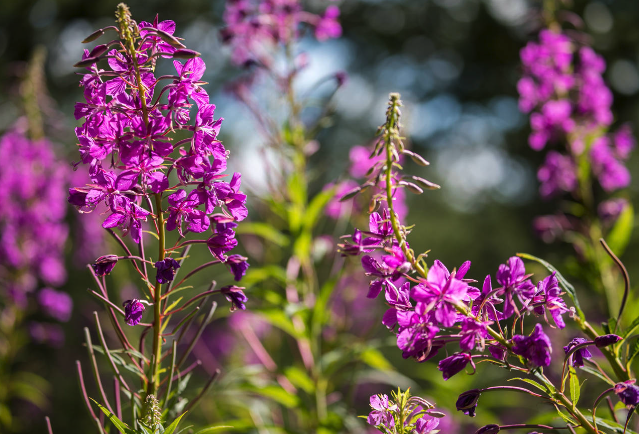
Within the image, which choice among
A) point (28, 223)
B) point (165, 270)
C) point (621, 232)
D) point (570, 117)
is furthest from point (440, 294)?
point (28, 223)

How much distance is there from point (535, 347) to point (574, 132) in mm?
2095

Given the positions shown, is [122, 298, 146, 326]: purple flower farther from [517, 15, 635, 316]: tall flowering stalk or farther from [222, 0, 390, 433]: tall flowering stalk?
[517, 15, 635, 316]: tall flowering stalk

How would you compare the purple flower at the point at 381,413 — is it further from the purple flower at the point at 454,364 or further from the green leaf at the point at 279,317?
the green leaf at the point at 279,317

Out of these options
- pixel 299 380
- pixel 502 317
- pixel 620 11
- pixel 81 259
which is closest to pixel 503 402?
pixel 299 380

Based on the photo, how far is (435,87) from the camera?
9.54 metres

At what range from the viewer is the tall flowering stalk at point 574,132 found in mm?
2572

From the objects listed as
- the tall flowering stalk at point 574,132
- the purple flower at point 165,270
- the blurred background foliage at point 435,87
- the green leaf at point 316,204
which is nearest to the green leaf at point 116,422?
the purple flower at point 165,270

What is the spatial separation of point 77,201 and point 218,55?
27.9 ft

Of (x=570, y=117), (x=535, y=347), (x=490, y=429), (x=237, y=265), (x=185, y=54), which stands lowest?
(x=490, y=429)

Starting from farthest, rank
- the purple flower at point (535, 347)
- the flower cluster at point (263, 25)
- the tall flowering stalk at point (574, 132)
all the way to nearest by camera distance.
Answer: the tall flowering stalk at point (574, 132), the flower cluster at point (263, 25), the purple flower at point (535, 347)

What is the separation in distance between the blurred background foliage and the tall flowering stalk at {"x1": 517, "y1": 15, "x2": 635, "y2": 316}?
15.0ft

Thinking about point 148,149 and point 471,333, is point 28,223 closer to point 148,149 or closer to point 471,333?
point 148,149

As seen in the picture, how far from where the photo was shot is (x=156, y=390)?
112 centimetres

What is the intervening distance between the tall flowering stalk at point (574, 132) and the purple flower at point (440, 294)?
183 centimetres
